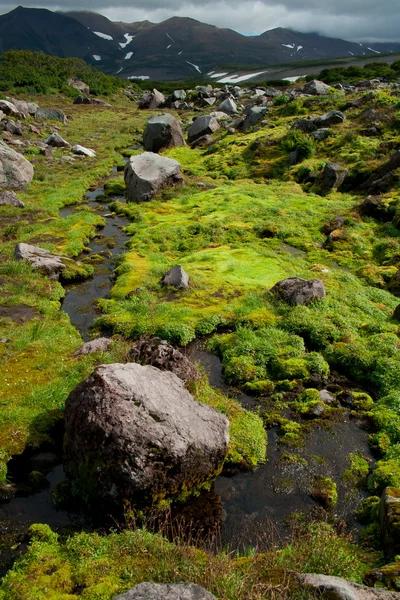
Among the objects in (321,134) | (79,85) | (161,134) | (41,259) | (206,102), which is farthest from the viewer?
(79,85)

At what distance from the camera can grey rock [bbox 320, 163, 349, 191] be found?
40.9m

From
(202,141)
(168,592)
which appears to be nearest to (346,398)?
(168,592)

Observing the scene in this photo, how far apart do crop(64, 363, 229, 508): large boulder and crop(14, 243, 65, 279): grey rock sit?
13.6m

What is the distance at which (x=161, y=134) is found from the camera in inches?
2299

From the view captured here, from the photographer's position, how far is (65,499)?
12.1 m

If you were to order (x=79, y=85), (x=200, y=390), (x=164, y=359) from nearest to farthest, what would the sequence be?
(x=164, y=359) → (x=200, y=390) → (x=79, y=85)

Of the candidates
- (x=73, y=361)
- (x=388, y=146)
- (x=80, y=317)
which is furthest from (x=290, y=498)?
(x=388, y=146)

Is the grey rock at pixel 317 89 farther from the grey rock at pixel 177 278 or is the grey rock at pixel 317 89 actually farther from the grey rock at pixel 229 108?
the grey rock at pixel 177 278

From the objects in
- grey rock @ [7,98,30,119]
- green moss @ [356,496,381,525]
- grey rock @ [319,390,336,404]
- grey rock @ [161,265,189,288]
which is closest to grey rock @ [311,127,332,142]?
grey rock @ [161,265,189,288]

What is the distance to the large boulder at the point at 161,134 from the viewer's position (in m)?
57.9

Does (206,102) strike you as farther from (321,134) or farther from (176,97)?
(321,134)

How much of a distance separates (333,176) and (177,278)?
23.7m

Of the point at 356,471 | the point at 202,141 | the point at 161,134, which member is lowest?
the point at 356,471

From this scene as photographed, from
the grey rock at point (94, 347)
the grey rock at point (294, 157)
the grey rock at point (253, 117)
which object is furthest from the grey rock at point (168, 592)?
the grey rock at point (253, 117)
